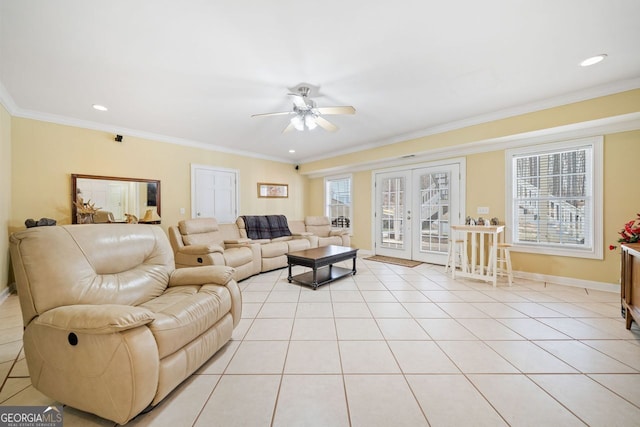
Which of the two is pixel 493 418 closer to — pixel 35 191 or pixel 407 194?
pixel 407 194

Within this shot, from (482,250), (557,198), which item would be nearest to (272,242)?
(482,250)

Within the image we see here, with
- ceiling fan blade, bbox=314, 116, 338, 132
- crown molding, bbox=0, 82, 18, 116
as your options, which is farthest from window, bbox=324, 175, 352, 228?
crown molding, bbox=0, 82, 18, 116

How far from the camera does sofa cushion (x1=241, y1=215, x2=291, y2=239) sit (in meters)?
4.70

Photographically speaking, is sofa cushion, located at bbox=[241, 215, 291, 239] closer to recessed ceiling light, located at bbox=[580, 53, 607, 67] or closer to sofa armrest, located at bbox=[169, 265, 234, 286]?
sofa armrest, located at bbox=[169, 265, 234, 286]

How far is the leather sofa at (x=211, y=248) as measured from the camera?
3.31 metres

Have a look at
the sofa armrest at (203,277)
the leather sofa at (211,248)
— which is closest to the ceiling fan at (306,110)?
the sofa armrest at (203,277)

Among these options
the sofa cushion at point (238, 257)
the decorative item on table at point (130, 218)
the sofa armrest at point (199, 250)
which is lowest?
the sofa cushion at point (238, 257)

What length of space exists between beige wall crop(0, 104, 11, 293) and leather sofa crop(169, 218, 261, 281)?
5.69ft

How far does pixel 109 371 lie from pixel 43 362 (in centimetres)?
47

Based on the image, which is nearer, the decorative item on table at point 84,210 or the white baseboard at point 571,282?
the white baseboard at point 571,282

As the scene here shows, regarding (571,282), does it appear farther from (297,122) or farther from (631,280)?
(297,122)

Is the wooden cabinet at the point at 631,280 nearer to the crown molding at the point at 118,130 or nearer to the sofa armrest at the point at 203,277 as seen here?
the sofa armrest at the point at 203,277

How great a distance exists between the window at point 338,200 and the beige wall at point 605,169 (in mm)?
1811

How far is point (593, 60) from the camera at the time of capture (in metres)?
2.23
